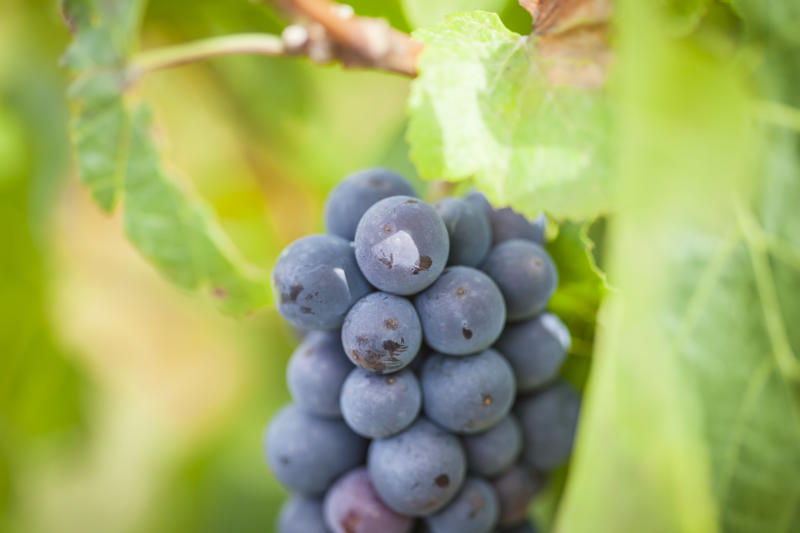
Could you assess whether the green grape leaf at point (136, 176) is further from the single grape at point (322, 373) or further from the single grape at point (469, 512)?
the single grape at point (469, 512)

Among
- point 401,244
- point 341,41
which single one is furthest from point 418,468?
point 341,41

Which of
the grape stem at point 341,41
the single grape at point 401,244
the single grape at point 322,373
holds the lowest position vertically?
the single grape at point 322,373

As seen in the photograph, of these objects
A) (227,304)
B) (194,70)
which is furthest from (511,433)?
(194,70)

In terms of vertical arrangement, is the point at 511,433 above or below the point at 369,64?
below

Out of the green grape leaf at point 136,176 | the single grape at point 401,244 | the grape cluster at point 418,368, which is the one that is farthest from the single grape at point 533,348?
the green grape leaf at point 136,176

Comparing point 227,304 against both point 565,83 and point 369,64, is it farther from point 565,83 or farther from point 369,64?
point 565,83

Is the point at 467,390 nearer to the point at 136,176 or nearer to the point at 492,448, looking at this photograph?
the point at 492,448

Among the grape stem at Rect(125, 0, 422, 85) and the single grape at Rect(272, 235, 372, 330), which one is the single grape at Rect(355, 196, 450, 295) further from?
the grape stem at Rect(125, 0, 422, 85)
